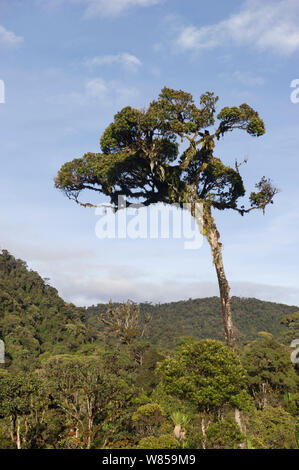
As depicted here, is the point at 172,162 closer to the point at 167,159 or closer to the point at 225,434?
the point at 167,159

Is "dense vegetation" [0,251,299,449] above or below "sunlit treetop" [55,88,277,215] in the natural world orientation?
below

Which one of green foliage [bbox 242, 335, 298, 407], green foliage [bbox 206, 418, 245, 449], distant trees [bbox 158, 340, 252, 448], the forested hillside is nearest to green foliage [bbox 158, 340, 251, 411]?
distant trees [bbox 158, 340, 252, 448]

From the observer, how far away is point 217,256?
25781 millimetres

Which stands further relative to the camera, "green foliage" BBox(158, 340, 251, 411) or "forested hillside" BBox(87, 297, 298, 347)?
"forested hillside" BBox(87, 297, 298, 347)

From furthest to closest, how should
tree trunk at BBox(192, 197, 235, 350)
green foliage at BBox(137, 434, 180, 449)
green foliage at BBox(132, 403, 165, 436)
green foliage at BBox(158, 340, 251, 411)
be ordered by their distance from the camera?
tree trunk at BBox(192, 197, 235, 350)
green foliage at BBox(132, 403, 165, 436)
green foliage at BBox(158, 340, 251, 411)
green foliage at BBox(137, 434, 180, 449)

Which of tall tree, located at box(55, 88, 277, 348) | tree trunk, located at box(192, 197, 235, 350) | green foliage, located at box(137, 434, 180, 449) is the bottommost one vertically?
green foliage, located at box(137, 434, 180, 449)

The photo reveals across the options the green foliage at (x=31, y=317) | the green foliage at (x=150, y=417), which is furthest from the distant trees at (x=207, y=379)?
the green foliage at (x=31, y=317)

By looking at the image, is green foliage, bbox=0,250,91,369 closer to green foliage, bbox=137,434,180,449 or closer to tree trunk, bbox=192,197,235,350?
tree trunk, bbox=192,197,235,350

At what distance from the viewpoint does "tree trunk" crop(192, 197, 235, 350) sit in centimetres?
2441

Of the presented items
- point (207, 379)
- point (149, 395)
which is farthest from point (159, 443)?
point (149, 395)

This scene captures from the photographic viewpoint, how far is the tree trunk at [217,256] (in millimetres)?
24406
